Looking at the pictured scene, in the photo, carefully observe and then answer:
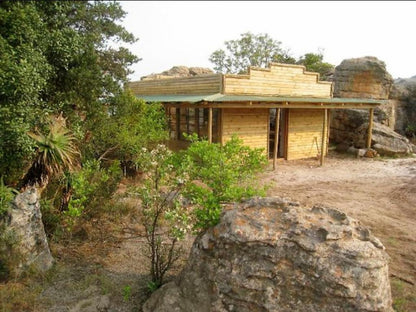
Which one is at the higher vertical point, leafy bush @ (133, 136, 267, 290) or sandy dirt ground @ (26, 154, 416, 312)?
leafy bush @ (133, 136, 267, 290)

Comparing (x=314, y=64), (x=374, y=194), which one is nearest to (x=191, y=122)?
(x=374, y=194)

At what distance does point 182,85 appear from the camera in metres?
15.8

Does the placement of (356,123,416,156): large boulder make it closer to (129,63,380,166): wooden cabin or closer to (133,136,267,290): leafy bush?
(129,63,380,166): wooden cabin

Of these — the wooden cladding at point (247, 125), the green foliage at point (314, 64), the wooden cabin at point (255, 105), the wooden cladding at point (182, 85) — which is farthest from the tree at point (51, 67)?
the green foliage at point (314, 64)

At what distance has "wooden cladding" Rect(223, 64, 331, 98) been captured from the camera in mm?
13750

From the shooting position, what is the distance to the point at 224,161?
15.4 ft

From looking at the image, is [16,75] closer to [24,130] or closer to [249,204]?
[24,130]

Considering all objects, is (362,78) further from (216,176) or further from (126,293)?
(126,293)

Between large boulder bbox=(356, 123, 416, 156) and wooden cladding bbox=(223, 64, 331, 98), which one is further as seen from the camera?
large boulder bbox=(356, 123, 416, 156)

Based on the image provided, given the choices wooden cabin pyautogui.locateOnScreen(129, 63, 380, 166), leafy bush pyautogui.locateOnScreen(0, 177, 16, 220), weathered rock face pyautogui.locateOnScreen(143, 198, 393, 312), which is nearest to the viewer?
weathered rock face pyautogui.locateOnScreen(143, 198, 393, 312)

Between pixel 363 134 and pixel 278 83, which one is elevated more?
pixel 278 83

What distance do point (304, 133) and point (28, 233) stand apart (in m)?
14.6

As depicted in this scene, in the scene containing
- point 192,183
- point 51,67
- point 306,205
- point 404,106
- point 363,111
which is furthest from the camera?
point 404,106

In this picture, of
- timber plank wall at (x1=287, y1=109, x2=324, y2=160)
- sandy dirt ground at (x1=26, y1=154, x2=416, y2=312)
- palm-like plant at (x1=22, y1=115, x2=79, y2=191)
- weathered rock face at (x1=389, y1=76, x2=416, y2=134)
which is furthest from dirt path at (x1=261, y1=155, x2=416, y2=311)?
weathered rock face at (x1=389, y1=76, x2=416, y2=134)
